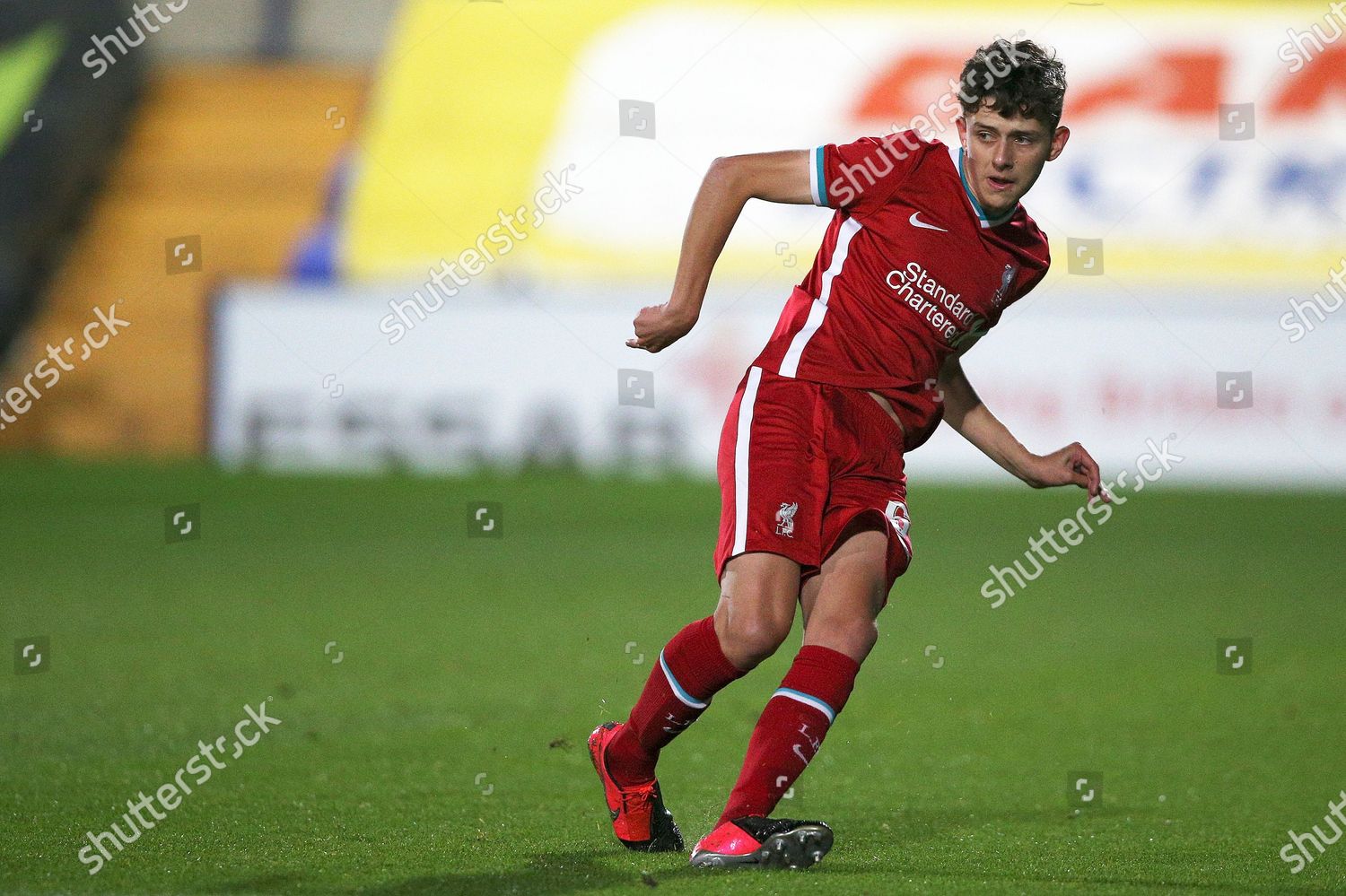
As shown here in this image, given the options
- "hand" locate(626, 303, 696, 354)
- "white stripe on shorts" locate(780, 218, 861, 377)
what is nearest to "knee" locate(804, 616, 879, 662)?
"white stripe on shorts" locate(780, 218, 861, 377)

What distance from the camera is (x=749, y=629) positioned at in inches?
148

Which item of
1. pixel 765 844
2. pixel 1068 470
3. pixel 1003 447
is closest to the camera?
pixel 765 844

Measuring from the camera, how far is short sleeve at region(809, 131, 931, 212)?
12.8 ft

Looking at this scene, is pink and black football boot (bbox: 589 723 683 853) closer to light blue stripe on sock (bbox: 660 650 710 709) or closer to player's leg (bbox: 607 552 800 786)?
player's leg (bbox: 607 552 800 786)

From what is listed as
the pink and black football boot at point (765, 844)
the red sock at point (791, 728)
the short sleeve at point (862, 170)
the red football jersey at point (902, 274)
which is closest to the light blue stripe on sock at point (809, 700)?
the red sock at point (791, 728)

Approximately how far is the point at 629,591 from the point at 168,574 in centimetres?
288

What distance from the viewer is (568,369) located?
16547mm

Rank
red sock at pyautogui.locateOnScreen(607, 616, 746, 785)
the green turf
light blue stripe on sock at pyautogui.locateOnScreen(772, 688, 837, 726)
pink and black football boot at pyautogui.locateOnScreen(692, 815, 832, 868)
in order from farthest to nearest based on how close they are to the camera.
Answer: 1. the green turf
2. red sock at pyautogui.locateOnScreen(607, 616, 746, 785)
3. light blue stripe on sock at pyautogui.locateOnScreen(772, 688, 837, 726)
4. pink and black football boot at pyautogui.locateOnScreen(692, 815, 832, 868)

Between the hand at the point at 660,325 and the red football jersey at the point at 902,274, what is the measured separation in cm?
36

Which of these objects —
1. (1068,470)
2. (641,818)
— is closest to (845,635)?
(641,818)

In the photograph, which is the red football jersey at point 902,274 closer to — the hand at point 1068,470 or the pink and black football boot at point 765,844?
the hand at point 1068,470

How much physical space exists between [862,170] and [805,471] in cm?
75

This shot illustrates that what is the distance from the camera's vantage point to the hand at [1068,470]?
418cm

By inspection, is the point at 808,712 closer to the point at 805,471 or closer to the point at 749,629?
the point at 749,629
